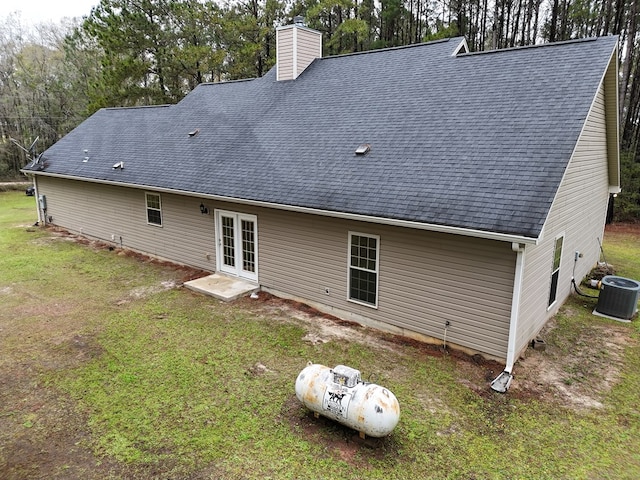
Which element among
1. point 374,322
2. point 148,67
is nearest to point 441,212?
point 374,322

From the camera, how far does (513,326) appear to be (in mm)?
6348

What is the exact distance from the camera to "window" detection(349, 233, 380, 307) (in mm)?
7898

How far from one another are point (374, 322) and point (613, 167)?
820 centimetres

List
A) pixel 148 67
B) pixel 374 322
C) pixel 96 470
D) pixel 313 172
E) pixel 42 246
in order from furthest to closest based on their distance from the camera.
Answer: pixel 148 67
pixel 42 246
pixel 313 172
pixel 374 322
pixel 96 470

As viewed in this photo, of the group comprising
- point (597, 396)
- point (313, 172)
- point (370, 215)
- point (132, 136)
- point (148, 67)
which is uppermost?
point (148, 67)

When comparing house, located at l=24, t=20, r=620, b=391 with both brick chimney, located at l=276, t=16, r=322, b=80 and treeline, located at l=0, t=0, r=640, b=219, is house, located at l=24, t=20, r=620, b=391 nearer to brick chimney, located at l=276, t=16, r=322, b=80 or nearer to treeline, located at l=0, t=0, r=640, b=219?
brick chimney, located at l=276, t=16, r=322, b=80

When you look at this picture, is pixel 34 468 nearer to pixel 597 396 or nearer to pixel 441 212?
pixel 441 212

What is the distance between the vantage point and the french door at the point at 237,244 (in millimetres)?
10008

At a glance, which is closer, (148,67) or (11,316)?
(11,316)

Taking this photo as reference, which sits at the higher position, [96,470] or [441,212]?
[441,212]

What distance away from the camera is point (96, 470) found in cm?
450

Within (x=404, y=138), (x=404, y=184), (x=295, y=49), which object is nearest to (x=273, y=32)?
(x=295, y=49)

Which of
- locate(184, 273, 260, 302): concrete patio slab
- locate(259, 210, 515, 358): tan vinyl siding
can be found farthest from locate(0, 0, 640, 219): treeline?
locate(259, 210, 515, 358): tan vinyl siding

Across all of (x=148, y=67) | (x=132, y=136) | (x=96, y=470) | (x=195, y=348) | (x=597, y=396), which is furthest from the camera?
(x=148, y=67)
